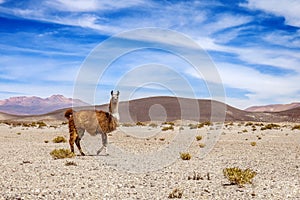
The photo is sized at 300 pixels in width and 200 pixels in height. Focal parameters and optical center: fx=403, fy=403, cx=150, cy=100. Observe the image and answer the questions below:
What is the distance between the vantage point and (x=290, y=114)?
125688 millimetres

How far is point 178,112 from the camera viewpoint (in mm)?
131125

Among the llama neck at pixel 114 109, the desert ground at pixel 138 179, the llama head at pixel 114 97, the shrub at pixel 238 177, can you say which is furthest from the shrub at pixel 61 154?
the shrub at pixel 238 177

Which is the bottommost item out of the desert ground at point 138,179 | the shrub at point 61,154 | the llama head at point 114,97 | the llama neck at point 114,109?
the desert ground at point 138,179

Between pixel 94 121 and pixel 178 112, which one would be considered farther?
pixel 178 112

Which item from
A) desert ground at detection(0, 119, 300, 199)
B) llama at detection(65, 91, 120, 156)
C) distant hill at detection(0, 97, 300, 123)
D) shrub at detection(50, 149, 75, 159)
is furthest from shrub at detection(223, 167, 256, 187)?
distant hill at detection(0, 97, 300, 123)

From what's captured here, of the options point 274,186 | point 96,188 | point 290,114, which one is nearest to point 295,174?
point 274,186

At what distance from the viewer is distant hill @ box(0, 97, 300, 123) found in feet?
404

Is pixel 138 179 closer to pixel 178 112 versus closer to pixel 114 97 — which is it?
pixel 114 97

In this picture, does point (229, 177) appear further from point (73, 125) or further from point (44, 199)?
point (73, 125)

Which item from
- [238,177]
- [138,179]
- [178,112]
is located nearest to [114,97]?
[138,179]

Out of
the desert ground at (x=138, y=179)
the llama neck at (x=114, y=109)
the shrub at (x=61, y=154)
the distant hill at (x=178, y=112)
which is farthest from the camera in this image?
the distant hill at (x=178, y=112)

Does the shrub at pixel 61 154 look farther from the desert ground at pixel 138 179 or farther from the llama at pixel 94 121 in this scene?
the llama at pixel 94 121

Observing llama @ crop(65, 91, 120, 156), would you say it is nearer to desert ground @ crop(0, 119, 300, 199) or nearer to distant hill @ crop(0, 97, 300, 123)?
desert ground @ crop(0, 119, 300, 199)

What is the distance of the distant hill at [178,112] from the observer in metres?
123
